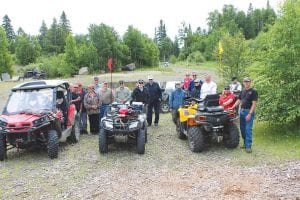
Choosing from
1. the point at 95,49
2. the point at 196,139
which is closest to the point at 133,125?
the point at 196,139

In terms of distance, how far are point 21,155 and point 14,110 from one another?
122 cm

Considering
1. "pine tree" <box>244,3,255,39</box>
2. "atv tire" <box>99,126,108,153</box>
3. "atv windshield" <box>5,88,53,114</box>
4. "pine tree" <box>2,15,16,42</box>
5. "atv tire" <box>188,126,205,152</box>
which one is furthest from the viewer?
"pine tree" <box>2,15,16,42</box>

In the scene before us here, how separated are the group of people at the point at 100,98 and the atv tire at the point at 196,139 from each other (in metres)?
2.94

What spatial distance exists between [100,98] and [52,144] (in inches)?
132

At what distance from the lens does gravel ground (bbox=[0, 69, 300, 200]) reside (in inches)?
301

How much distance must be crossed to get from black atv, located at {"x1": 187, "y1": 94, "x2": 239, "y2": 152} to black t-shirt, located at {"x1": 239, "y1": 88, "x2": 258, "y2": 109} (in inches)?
14.2

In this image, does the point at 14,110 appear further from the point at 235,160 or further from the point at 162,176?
the point at 235,160

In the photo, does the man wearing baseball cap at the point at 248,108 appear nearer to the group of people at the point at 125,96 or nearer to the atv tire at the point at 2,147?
the group of people at the point at 125,96

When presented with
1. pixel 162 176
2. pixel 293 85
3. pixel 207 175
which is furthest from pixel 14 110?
pixel 293 85

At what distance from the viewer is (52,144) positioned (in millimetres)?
10344

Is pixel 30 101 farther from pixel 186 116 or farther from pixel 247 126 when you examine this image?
pixel 247 126

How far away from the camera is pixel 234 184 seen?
791cm

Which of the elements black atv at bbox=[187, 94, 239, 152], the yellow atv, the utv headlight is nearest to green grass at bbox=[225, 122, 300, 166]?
black atv at bbox=[187, 94, 239, 152]

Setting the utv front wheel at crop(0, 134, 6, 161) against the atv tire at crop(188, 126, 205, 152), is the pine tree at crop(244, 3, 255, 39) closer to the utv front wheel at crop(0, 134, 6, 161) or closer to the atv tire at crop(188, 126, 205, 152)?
the atv tire at crop(188, 126, 205, 152)
